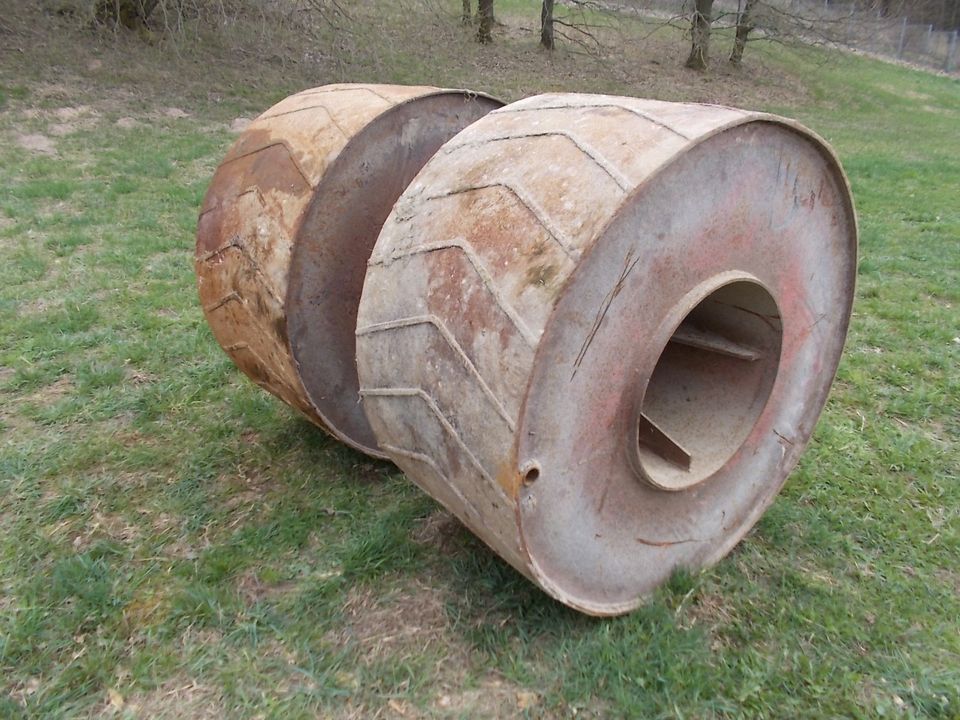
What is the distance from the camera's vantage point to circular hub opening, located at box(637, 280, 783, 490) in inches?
91.2

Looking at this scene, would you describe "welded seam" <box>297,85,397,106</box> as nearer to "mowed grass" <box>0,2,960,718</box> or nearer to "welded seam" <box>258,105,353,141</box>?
"welded seam" <box>258,105,353,141</box>

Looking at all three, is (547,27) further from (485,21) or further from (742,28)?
(742,28)

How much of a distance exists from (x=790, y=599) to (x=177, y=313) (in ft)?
12.6

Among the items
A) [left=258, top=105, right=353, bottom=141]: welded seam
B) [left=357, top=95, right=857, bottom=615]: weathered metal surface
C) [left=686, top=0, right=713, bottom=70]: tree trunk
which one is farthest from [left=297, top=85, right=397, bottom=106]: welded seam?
[left=686, top=0, right=713, bottom=70]: tree trunk

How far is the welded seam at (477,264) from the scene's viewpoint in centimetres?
176

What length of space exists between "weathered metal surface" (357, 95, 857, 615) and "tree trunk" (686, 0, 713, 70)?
16.1 meters

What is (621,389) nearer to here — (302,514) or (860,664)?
(860,664)

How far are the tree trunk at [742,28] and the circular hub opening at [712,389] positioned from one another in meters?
17.7

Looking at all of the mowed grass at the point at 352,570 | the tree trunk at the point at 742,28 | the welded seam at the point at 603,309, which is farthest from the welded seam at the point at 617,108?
the tree trunk at the point at 742,28

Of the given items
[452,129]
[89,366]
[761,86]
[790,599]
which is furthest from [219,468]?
[761,86]

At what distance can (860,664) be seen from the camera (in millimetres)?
2287

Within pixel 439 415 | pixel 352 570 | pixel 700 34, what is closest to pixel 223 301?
pixel 352 570

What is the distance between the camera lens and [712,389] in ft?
8.37

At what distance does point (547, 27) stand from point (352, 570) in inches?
646
